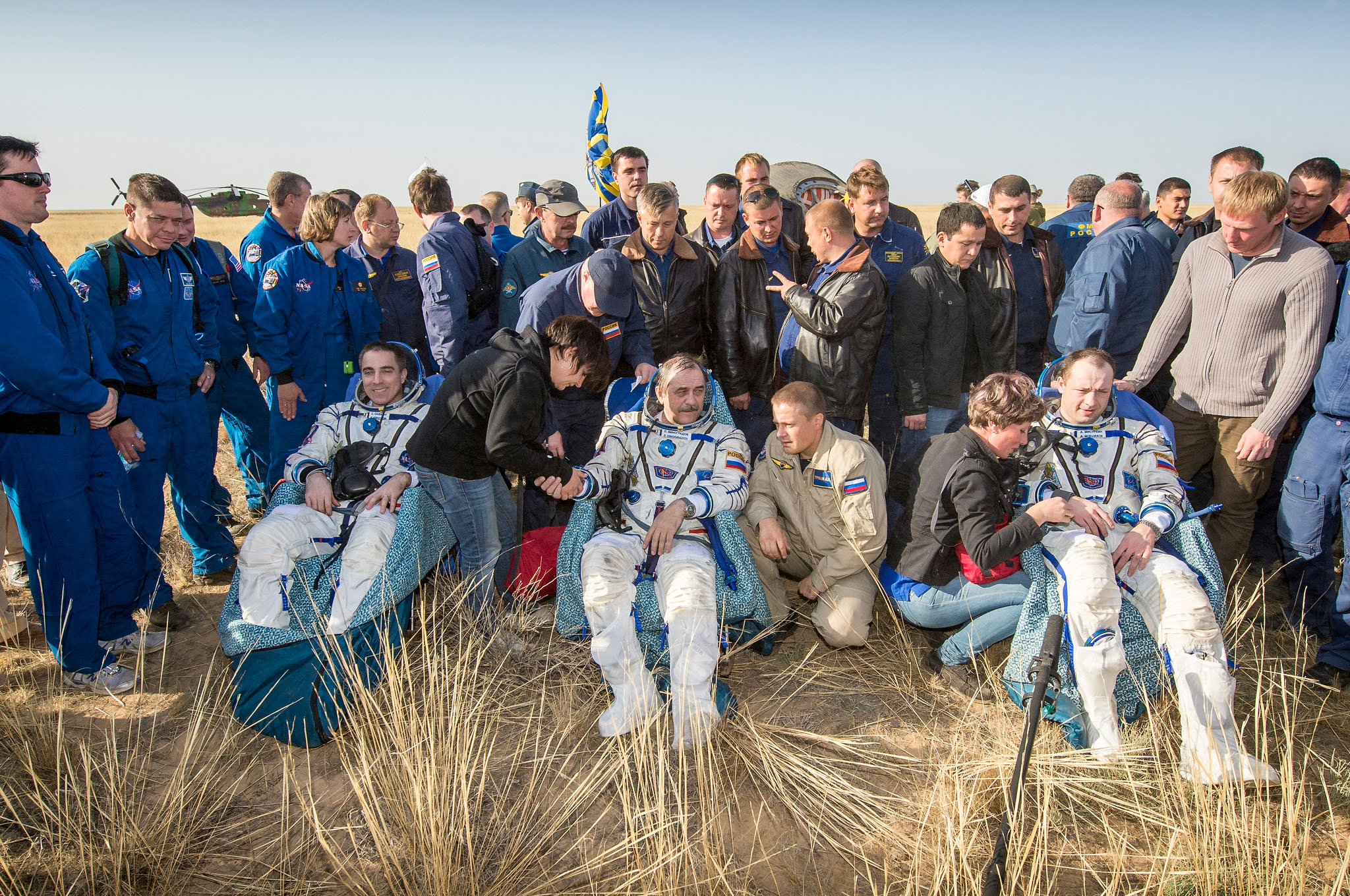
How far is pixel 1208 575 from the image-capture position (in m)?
3.49

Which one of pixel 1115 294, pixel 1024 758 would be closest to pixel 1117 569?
pixel 1024 758

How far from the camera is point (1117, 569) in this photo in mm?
3506

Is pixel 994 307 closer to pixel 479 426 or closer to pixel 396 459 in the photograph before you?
pixel 479 426

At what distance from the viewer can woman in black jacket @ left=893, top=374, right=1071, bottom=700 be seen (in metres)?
3.46

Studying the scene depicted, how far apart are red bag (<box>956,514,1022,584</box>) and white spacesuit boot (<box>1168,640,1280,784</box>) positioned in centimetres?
70

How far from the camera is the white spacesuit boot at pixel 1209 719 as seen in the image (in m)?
2.92

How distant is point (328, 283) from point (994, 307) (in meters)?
4.37

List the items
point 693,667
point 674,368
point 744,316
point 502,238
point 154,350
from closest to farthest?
point 693,667, point 674,368, point 154,350, point 744,316, point 502,238

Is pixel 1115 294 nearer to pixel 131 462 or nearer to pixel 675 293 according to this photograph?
pixel 675 293

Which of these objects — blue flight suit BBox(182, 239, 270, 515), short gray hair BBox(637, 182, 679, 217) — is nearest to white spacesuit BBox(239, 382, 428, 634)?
blue flight suit BBox(182, 239, 270, 515)

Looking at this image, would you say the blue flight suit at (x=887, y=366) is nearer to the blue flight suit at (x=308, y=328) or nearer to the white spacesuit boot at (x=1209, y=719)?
the white spacesuit boot at (x=1209, y=719)

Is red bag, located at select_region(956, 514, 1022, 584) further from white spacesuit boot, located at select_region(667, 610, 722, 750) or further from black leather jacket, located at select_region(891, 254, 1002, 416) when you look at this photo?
black leather jacket, located at select_region(891, 254, 1002, 416)

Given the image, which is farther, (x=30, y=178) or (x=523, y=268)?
(x=523, y=268)

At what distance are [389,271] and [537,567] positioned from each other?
9.47 feet
